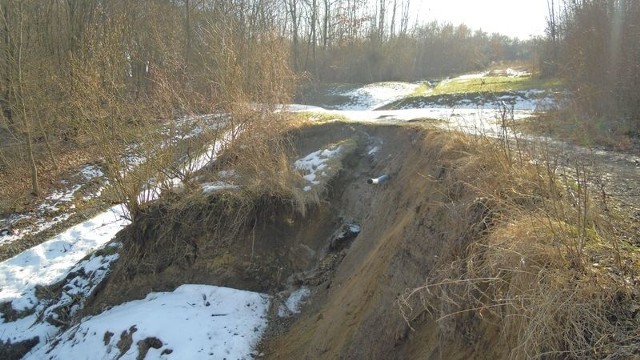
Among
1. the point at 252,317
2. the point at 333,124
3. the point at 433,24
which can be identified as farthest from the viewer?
the point at 433,24

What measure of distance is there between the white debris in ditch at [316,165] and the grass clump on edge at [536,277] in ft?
18.3

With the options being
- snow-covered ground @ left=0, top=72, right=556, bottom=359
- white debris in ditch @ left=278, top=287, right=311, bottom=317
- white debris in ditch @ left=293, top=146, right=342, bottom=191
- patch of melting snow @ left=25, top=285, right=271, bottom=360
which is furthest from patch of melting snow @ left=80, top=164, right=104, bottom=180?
white debris in ditch @ left=278, top=287, right=311, bottom=317

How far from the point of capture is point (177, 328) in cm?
710

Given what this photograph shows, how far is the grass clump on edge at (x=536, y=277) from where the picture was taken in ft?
8.19

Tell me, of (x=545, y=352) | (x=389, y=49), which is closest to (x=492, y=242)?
(x=545, y=352)

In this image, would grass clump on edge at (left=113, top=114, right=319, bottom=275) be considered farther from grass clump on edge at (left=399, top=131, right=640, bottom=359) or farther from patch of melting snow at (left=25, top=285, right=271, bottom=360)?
grass clump on edge at (left=399, top=131, right=640, bottom=359)

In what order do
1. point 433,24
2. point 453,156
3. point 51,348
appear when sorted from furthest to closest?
point 433,24
point 51,348
point 453,156

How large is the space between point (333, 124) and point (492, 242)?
988 centimetres

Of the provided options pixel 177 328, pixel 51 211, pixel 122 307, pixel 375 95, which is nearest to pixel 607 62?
pixel 177 328

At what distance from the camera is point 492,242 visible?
3.46 m

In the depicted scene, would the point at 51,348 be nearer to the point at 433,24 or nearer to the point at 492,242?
the point at 492,242

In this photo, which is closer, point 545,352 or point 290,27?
point 545,352

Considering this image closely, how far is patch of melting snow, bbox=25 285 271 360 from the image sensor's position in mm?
6824

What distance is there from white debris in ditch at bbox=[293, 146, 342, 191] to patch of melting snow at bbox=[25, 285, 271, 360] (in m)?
2.89
